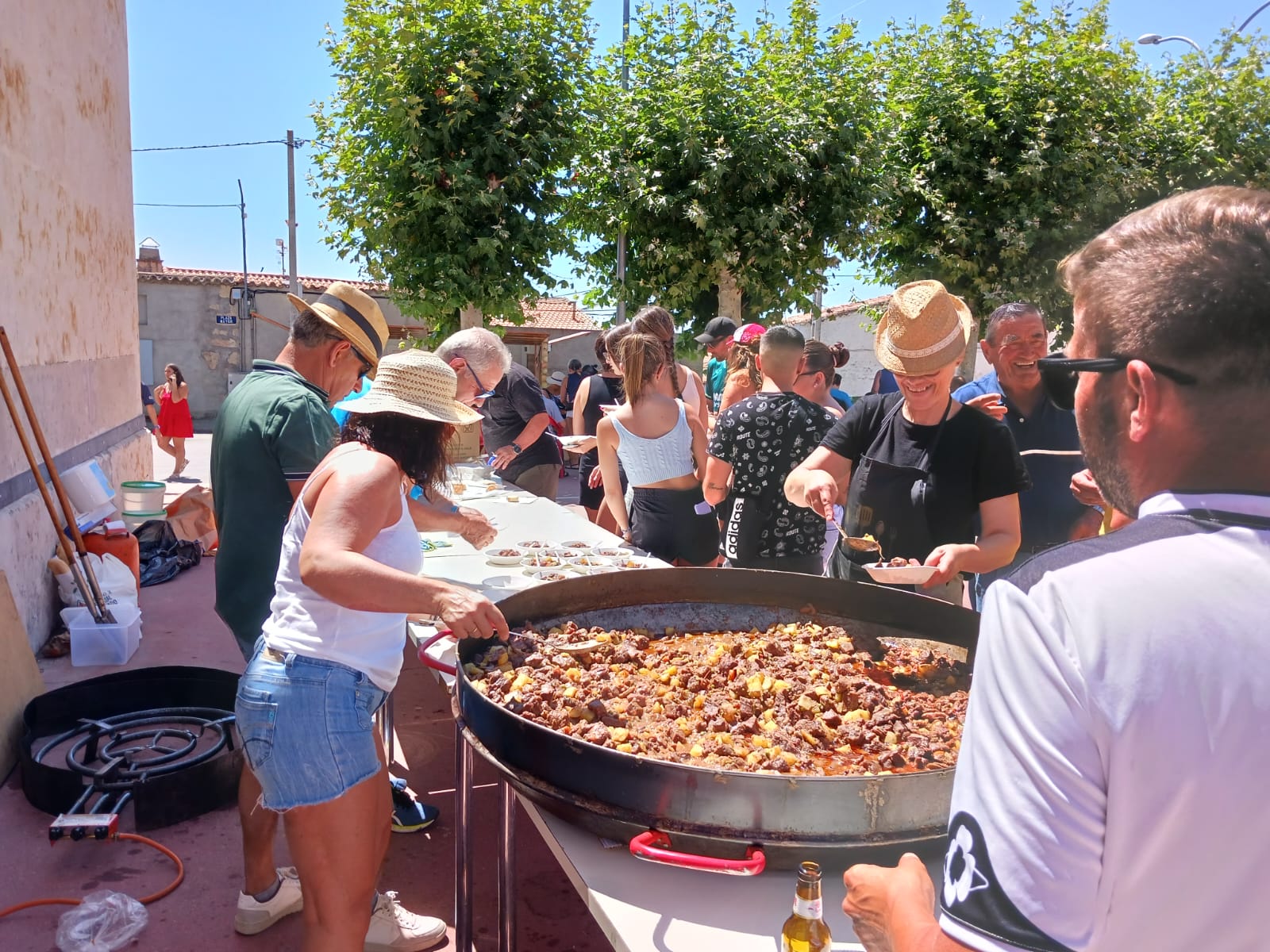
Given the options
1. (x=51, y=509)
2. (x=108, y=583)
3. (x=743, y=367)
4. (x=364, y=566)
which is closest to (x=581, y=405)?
(x=743, y=367)

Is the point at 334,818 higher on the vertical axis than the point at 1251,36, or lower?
lower

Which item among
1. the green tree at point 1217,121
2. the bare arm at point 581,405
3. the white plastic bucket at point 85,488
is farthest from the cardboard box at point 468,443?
the green tree at point 1217,121

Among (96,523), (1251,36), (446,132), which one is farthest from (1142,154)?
(96,523)

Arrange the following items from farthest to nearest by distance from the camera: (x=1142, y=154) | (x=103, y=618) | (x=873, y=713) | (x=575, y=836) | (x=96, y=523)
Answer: (x=1142, y=154) < (x=96, y=523) < (x=103, y=618) < (x=873, y=713) < (x=575, y=836)

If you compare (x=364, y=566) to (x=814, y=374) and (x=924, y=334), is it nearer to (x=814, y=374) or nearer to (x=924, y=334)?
(x=924, y=334)

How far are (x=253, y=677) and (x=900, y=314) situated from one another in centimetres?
228

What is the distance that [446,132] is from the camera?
1005 cm

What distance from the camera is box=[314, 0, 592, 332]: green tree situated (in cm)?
1002

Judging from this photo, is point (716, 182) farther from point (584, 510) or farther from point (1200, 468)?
point (1200, 468)

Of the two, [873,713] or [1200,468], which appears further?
[873,713]

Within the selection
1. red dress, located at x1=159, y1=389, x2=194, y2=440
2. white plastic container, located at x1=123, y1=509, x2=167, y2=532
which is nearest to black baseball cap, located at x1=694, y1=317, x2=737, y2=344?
white plastic container, located at x1=123, y1=509, x2=167, y2=532

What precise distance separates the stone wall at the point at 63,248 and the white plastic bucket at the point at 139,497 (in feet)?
0.78

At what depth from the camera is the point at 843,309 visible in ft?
95.0

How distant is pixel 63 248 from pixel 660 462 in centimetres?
472
